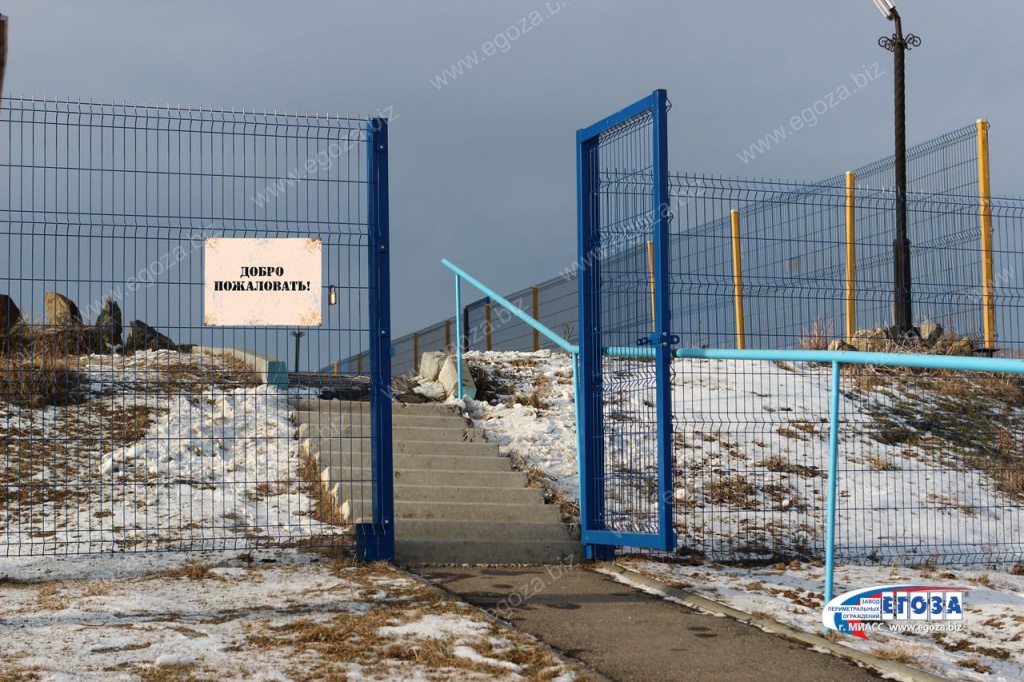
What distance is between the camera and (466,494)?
8.04 m

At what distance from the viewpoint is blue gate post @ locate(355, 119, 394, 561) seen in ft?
22.4

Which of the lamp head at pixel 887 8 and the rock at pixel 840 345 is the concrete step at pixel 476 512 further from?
the lamp head at pixel 887 8

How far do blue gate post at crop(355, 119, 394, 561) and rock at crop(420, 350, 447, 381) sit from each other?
4.27 metres

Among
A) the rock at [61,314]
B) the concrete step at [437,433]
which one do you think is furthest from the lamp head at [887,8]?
the rock at [61,314]

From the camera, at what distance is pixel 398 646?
491 cm

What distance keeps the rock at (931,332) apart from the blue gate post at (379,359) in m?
6.57

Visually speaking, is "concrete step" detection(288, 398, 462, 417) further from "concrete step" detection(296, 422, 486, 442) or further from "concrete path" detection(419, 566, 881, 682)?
"concrete path" detection(419, 566, 881, 682)

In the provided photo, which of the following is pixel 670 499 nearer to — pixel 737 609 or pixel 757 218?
pixel 737 609

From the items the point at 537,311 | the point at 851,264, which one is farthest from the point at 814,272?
the point at 537,311

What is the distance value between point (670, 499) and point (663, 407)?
0.57m

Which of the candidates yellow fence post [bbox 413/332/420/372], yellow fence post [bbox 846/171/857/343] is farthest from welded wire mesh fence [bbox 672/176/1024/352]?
yellow fence post [bbox 413/332/420/372]

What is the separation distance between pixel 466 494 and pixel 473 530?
2.17ft

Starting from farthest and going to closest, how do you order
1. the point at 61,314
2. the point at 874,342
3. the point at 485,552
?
the point at 874,342
the point at 61,314
the point at 485,552

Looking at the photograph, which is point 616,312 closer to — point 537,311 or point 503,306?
point 503,306
